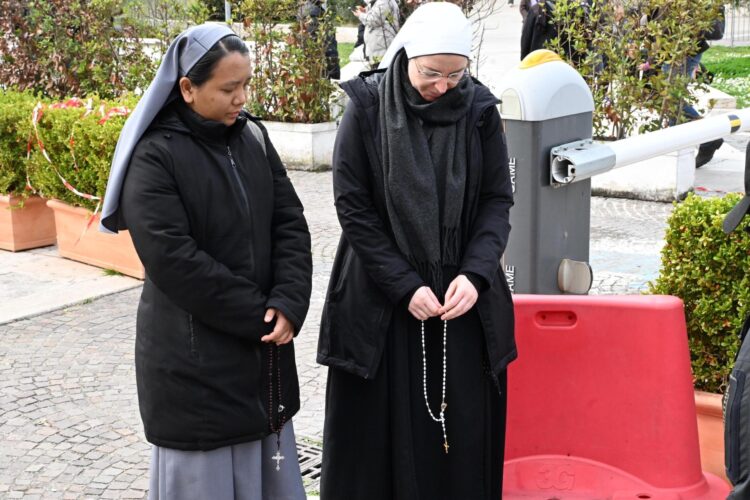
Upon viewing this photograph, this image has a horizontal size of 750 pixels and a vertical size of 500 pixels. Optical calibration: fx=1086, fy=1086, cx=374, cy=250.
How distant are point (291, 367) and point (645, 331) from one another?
1.39 meters

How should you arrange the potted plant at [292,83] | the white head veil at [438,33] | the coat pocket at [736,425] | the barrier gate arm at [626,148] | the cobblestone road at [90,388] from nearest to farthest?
1. the coat pocket at [736,425]
2. the white head veil at [438,33]
3. the barrier gate arm at [626,148]
4. the cobblestone road at [90,388]
5. the potted plant at [292,83]

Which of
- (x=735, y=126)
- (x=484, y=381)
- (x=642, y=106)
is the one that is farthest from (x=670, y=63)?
(x=484, y=381)

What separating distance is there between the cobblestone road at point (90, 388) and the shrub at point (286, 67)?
10.7 ft

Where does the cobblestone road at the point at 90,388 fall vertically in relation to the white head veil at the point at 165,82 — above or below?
below

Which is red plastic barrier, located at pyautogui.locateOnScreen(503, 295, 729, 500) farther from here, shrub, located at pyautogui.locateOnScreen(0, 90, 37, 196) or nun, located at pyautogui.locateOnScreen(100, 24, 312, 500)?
shrub, located at pyautogui.locateOnScreen(0, 90, 37, 196)

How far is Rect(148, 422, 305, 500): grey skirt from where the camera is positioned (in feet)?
11.1

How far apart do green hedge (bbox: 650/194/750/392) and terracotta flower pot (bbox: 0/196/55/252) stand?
553cm

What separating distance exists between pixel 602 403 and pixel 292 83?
300 inches

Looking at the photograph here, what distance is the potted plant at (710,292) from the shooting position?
4.37 m

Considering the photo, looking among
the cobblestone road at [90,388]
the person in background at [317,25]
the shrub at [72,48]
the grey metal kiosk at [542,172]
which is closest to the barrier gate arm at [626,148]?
the grey metal kiosk at [542,172]

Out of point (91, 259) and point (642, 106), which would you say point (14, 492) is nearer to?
point (91, 259)

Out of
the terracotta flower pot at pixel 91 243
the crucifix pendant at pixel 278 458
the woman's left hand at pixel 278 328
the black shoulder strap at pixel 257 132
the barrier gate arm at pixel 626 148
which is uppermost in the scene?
the black shoulder strap at pixel 257 132

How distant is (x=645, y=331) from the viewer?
4102 millimetres

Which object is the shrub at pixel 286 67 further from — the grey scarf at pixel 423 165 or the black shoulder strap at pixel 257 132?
the grey scarf at pixel 423 165
